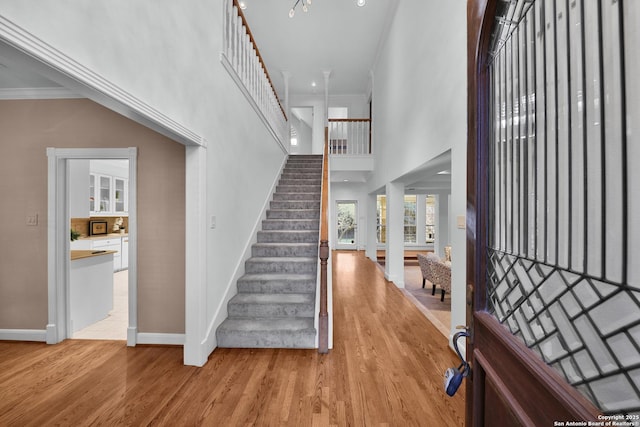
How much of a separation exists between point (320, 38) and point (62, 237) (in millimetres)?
5584

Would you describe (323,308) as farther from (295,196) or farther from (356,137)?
(356,137)

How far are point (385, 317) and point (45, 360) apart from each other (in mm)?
3434

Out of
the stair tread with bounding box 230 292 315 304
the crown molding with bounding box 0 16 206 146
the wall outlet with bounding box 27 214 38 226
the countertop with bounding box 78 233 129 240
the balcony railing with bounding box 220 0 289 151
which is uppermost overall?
the balcony railing with bounding box 220 0 289 151

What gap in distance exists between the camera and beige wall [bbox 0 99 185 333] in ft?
9.29

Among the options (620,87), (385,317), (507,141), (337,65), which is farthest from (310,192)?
(620,87)

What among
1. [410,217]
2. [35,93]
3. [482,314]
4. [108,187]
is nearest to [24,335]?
[35,93]

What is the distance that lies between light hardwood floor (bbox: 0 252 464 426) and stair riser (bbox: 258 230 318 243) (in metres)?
1.40

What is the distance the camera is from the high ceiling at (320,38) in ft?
16.5

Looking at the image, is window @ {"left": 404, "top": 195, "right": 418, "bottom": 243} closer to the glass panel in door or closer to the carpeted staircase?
the glass panel in door

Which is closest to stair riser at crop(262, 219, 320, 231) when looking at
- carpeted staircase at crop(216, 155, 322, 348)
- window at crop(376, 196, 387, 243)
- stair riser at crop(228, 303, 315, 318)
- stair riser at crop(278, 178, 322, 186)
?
carpeted staircase at crop(216, 155, 322, 348)

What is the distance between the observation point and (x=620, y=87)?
0.47 meters

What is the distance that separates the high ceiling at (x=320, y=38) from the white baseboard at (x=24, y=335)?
5.57 meters

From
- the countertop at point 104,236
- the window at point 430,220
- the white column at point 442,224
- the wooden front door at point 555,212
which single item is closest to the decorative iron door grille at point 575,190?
the wooden front door at point 555,212

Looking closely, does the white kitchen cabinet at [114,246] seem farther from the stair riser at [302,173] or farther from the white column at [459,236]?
the white column at [459,236]
